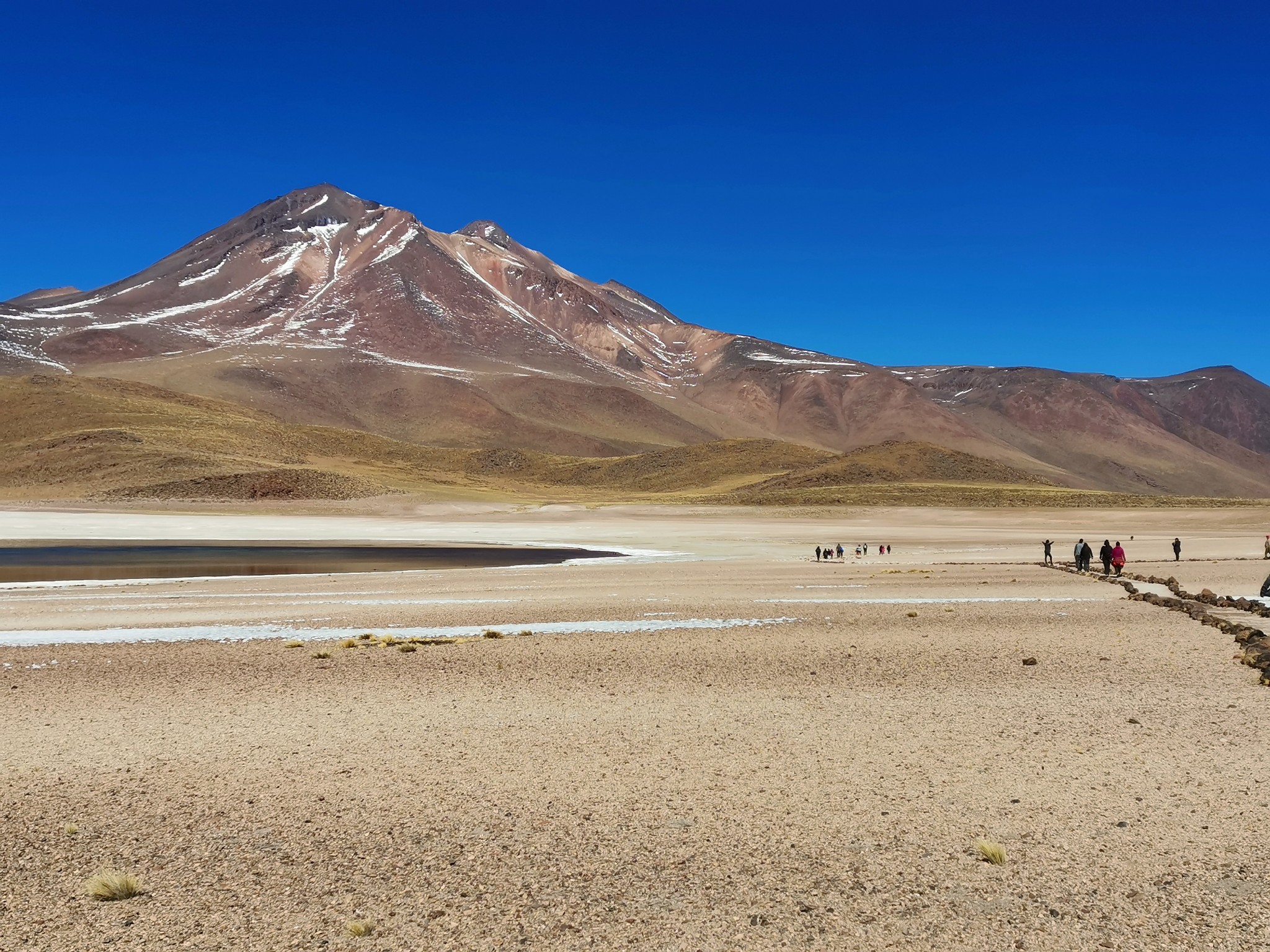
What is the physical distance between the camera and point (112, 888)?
5.87 m

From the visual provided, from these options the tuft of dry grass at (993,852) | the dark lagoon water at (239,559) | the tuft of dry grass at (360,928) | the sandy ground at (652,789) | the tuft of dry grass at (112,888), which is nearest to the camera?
the tuft of dry grass at (360,928)

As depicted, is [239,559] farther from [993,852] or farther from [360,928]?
[993,852]

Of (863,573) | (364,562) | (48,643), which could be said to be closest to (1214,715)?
(48,643)

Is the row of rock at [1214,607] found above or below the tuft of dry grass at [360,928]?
above

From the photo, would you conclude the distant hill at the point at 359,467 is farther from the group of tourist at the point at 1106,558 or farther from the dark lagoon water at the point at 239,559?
the group of tourist at the point at 1106,558

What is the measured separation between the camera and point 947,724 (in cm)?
1019

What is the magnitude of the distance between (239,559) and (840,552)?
24.3 m

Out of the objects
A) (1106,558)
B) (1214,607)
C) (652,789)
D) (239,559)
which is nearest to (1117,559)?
(1106,558)

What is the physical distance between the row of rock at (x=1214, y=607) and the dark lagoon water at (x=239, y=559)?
20.7 meters

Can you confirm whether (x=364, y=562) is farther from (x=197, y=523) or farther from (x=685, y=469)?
(x=685, y=469)

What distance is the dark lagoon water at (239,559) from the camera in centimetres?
3219

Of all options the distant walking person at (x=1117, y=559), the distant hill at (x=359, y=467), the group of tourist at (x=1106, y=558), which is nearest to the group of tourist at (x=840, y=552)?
the group of tourist at (x=1106, y=558)

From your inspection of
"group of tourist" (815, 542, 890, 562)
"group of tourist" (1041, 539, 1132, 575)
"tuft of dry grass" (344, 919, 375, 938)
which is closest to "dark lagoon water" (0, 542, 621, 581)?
"group of tourist" (815, 542, 890, 562)

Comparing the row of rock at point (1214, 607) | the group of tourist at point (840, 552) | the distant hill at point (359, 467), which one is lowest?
the row of rock at point (1214, 607)
